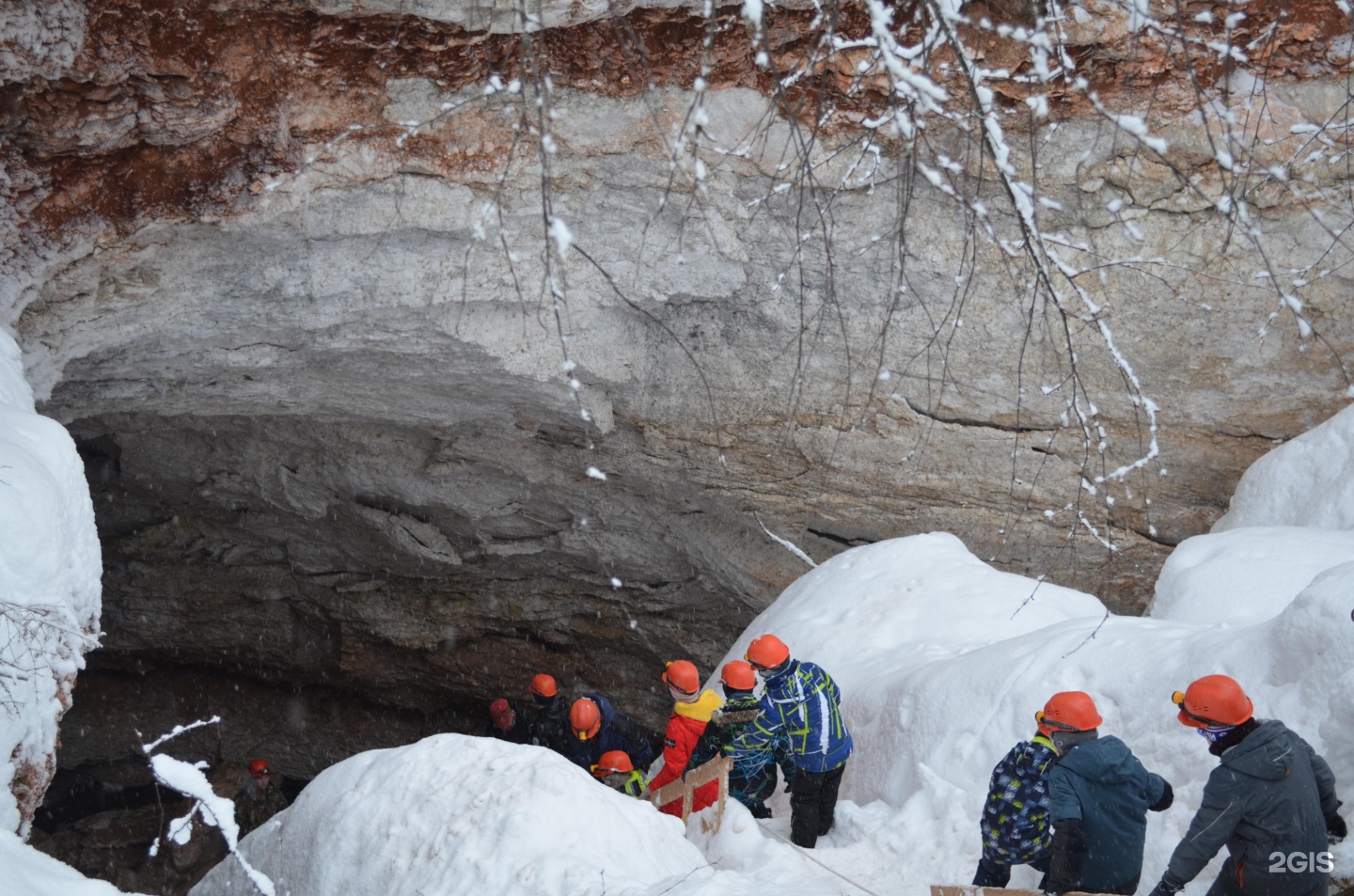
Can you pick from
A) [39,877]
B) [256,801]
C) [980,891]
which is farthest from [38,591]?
[256,801]

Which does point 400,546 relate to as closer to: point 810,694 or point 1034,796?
point 810,694

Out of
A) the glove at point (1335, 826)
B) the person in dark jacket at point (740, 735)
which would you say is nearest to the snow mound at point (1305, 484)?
the glove at point (1335, 826)

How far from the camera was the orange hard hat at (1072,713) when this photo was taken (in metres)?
3.51

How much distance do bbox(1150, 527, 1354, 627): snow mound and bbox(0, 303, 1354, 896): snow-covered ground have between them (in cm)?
1

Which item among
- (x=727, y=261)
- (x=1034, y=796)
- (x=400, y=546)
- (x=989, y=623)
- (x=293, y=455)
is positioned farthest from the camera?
(x=400, y=546)

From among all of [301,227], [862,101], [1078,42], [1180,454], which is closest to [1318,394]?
[1180,454]

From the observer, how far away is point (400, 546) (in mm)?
9500

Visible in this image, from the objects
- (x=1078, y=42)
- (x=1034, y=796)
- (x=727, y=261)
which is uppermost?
(x=1078, y=42)

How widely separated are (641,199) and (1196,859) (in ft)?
14.3

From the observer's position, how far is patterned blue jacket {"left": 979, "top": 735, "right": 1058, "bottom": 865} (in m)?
3.66

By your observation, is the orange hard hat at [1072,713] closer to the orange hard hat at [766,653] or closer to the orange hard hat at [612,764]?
the orange hard hat at [766,653]

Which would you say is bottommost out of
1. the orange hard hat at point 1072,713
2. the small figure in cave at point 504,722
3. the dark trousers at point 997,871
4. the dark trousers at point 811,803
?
the small figure in cave at point 504,722

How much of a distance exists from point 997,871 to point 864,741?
3.91 feet

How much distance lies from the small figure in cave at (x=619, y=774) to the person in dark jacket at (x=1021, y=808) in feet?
6.48
